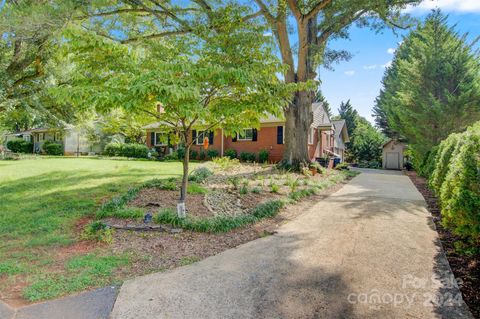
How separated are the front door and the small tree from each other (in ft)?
92.2

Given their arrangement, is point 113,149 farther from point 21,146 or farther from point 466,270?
point 466,270

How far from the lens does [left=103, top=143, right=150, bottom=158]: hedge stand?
25.0 metres

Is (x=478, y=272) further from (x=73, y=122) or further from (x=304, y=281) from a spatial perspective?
(x=73, y=122)

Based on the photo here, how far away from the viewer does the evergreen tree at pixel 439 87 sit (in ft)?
56.3

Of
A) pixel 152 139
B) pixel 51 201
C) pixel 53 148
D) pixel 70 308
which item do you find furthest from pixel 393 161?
pixel 53 148

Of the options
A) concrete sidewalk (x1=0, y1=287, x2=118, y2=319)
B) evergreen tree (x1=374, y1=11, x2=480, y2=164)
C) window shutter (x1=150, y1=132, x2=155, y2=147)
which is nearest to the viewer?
concrete sidewalk (x1=0, y1=287, x2=118, y2=319)

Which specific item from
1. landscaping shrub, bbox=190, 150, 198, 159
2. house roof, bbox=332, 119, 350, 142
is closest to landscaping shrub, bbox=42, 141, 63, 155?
landscaping shrub, bbox=190, 150, 198, 159

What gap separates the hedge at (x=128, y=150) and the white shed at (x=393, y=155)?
2423cm

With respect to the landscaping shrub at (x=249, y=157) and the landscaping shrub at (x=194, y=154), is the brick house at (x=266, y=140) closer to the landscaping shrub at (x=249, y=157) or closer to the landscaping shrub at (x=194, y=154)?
the landscaping shrub at (x=194, y=154)

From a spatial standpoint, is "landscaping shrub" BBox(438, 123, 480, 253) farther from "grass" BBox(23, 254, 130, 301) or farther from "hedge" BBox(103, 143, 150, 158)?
"hedge" BBox(103, 143, 150, 158)

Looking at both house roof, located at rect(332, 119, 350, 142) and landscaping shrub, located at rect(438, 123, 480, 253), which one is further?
house roof, located at rect(332, 119, 350, 142)

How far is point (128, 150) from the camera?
25453 mm

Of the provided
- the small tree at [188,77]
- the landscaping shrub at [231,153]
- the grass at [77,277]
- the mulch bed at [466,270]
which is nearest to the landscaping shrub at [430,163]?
the mulch bed at [466,270]

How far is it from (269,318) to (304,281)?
2.92 ft
